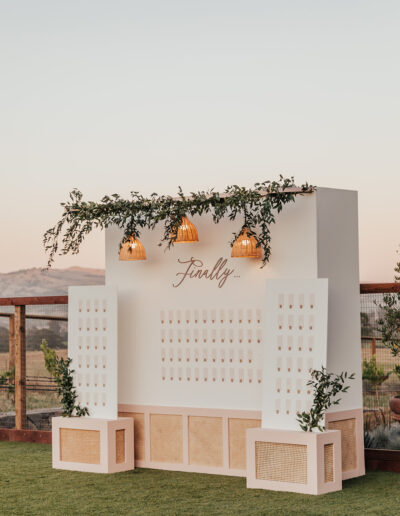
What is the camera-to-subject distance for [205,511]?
21.4 feet

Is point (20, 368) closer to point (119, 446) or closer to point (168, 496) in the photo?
point (119, 446)

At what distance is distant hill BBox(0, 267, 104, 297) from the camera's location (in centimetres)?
1327

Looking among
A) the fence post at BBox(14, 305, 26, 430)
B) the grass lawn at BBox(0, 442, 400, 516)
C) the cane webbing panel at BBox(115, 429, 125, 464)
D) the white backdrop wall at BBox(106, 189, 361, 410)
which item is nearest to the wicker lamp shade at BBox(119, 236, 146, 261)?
the white backdrop wall at BBox(106, 189, 361, 410)

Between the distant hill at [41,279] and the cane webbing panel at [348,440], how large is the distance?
20.2 ft

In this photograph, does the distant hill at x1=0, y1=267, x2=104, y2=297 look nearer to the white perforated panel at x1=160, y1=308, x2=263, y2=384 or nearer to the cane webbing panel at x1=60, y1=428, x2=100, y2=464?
the cane webbing panel at x1=60, y1=428, x2=100, y2=464

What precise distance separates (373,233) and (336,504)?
542 cm

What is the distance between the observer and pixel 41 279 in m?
13.9

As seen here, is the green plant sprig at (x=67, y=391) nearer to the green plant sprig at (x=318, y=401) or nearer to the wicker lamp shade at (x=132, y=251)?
the wicker lamp shade at (x=132, y=251)

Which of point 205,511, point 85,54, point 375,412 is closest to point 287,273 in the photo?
point 375,412

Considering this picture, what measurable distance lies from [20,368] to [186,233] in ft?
12.2

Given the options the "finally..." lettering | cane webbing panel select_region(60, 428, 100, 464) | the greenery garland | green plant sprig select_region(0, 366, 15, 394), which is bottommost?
cane webbing panel select_region(60, 428, 100, 464)

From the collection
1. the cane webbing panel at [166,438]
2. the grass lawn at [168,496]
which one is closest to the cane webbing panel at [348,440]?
the grass lawn at [168,496]

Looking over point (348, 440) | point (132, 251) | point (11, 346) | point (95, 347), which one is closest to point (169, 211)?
point (132, 251)

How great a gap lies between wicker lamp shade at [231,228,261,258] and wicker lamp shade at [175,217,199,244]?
478 mm
